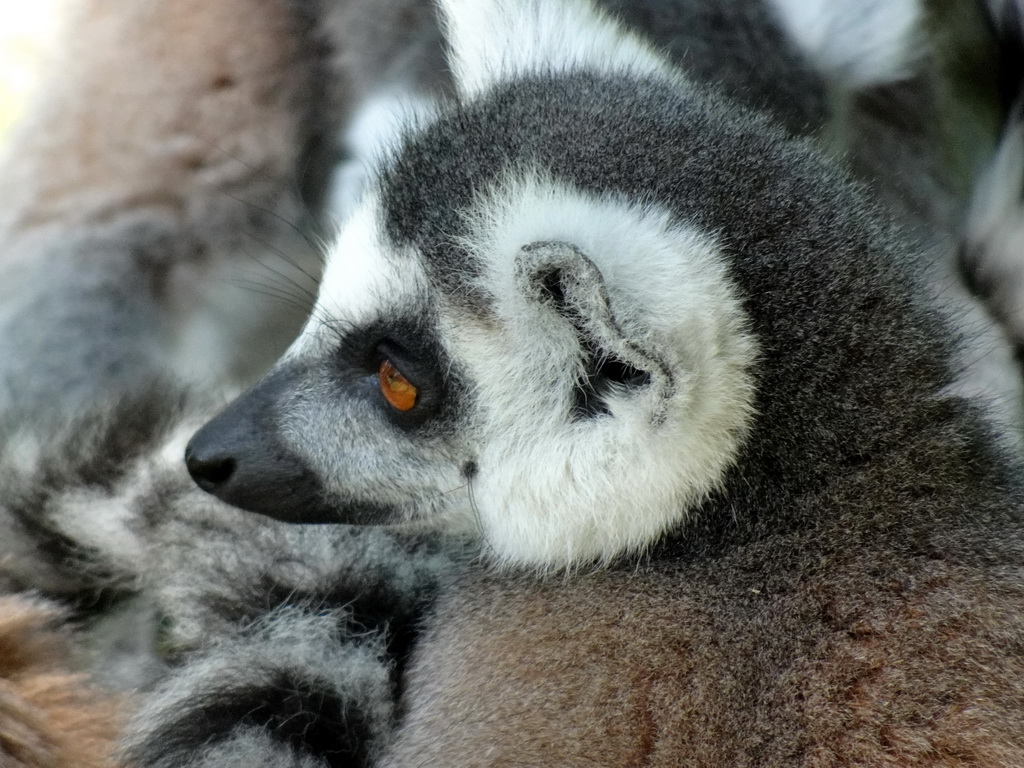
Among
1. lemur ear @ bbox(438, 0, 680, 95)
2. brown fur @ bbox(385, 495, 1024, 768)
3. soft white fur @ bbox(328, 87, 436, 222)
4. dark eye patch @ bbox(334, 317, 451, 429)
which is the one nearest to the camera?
brown fur @ bbox(385, 495, 1024, 768)

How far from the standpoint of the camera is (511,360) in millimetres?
1405

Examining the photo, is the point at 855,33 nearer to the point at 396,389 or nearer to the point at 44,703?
the point at 396,389

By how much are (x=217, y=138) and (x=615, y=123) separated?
133 centimetres

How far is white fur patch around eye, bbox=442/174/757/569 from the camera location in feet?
4.17

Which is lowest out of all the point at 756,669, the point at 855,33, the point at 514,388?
the point at 756,669

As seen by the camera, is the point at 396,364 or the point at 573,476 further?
the point at 396,364

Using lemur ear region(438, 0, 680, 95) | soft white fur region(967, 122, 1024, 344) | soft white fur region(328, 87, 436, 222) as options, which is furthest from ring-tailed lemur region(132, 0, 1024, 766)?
soft white fur region(967, 122, 1024, 344)

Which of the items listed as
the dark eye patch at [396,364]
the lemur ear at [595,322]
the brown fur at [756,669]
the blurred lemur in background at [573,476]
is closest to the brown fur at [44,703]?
the blurred lemur in background at [573,476]

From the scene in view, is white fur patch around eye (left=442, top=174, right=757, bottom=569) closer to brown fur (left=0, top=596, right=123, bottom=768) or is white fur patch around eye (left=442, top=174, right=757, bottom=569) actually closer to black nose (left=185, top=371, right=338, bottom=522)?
black nose (left=185, top=371, right=338, bottom=522)

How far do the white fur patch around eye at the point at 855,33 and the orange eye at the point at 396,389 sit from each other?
4.62 ft

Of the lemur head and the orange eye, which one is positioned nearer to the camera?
the lemur head

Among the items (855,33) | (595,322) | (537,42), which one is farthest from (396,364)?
(855,33)

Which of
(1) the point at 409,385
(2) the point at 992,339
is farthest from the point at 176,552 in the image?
(2) the point at 992,339

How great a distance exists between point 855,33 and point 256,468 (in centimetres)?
178
